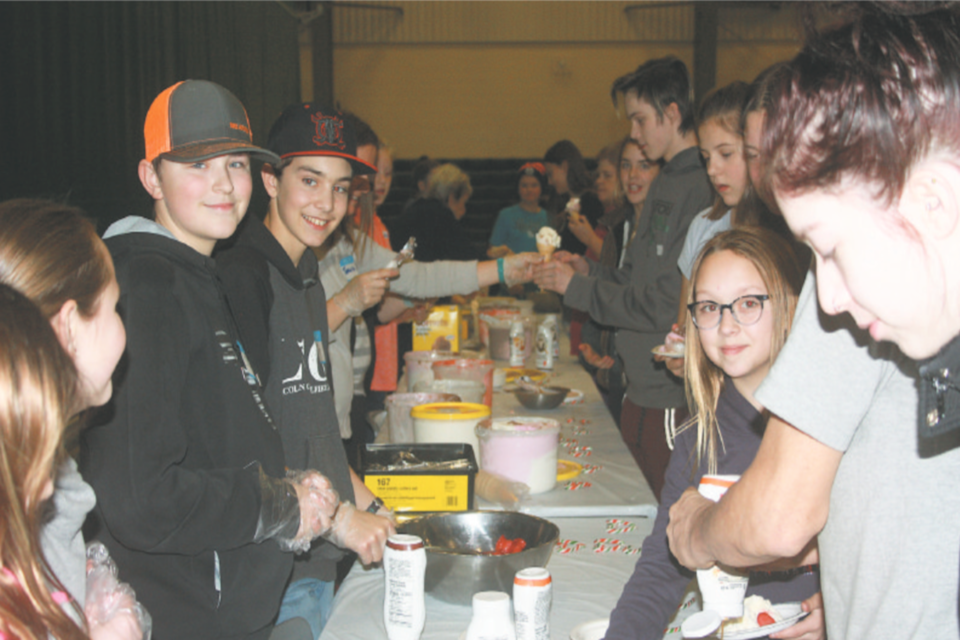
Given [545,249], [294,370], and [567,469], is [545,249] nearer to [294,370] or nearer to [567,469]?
[567,469]

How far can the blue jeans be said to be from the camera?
1.80 meters

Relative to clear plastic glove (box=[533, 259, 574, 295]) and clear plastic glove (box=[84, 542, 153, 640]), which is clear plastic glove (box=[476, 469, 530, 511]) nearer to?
clear plastic glove (box=[84, 542, 153, 640])

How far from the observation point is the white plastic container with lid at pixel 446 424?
2230mm

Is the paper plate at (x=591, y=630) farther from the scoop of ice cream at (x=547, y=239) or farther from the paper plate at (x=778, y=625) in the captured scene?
the scoop of ice cream at (x=547, y=239)

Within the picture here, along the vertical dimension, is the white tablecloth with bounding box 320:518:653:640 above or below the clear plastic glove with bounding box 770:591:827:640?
below

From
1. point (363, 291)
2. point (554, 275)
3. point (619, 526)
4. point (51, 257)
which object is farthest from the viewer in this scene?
point (554, 275)

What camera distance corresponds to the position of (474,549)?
5.40 feet

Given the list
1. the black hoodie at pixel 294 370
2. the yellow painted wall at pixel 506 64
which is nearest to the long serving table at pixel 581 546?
the black hoodie at pixel 294 370

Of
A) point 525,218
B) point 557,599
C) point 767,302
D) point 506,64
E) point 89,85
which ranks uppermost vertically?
point 506,64

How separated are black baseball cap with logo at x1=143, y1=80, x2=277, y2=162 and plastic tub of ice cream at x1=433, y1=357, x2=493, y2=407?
1459mm

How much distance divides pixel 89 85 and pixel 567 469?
164 inches

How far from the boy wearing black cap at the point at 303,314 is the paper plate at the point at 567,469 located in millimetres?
635

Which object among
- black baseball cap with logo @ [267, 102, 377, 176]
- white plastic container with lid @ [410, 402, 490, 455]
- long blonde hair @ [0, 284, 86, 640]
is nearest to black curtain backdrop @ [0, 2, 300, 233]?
black baseball cap with logo @ [267, 102, 377, 176]

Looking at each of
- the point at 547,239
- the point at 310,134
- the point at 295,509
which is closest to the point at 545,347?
the point at 547,239
